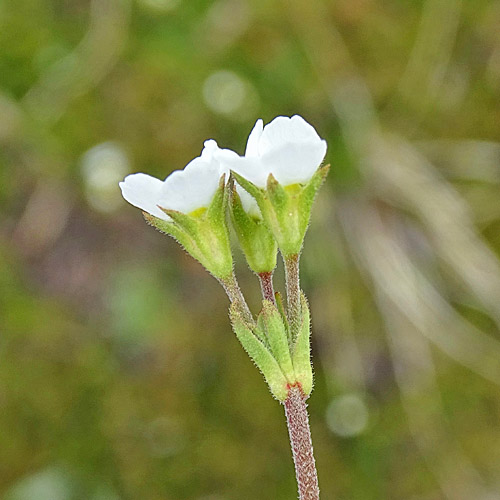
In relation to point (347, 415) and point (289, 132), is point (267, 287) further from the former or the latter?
point (347, 415)

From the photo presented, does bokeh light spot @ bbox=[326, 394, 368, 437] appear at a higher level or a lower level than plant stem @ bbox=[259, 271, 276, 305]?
higher

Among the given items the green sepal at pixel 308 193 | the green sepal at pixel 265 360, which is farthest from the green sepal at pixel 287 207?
the green sepal at pixel 265 360

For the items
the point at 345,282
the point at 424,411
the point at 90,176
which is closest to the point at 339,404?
the point at 424,411

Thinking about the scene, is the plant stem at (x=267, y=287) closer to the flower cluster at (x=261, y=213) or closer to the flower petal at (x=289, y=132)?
the flower cluster at (x=261, y=213)

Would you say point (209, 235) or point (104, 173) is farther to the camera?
point (104, 173)

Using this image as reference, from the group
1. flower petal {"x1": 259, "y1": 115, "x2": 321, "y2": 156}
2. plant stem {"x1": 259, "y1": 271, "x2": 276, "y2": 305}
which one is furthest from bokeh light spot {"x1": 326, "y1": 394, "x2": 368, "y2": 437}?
flower petal {"x1": 259, "y1": 115, "x2": 321, "y2": 156}

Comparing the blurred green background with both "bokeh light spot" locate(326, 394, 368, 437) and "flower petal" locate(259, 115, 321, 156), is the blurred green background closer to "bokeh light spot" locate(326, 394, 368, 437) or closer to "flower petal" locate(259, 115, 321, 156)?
"bokeh light spot" locate(326, 394, 368, 437)

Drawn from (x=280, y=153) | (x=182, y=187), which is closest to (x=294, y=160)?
(x=280, y=153)
